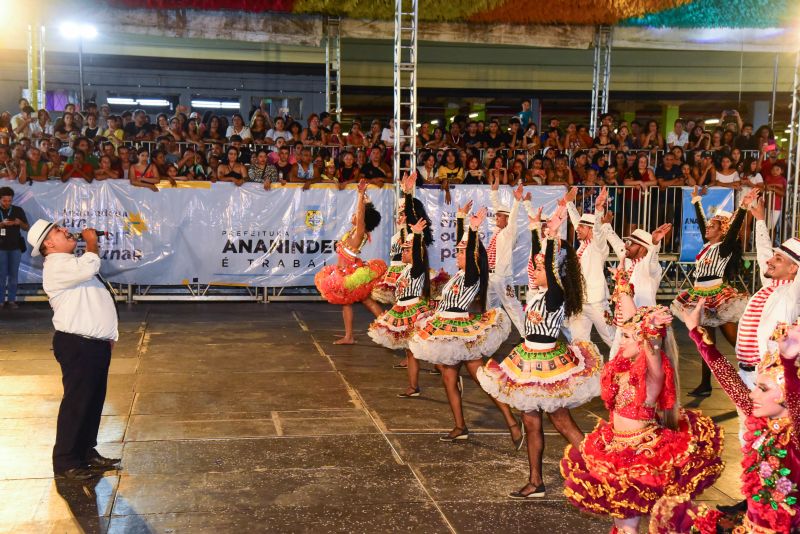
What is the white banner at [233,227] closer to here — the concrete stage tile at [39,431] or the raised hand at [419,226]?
the raised hand at [419,226]

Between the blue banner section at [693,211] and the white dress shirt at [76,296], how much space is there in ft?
38.4

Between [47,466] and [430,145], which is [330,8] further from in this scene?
[47,466]

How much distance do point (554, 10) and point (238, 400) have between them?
468 inches

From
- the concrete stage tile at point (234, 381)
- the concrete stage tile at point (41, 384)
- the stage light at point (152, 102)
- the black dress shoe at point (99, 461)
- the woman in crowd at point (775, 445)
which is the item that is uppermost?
the stage light at point (152, 102)

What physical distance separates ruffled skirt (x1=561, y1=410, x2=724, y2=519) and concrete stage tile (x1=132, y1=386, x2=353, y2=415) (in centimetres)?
447

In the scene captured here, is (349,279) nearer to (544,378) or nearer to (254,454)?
(254,454)

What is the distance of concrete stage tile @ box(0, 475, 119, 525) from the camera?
19.4ft

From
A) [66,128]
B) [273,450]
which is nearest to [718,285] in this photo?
[273,450]

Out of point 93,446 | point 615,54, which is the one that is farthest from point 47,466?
point 615,54

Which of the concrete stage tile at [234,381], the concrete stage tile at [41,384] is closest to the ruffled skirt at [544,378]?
the concrete stage tile at [234,381]

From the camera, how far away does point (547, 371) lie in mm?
6199

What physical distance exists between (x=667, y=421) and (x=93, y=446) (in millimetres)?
4440

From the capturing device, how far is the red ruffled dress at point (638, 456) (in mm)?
4562

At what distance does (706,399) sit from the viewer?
9586 millimetres
